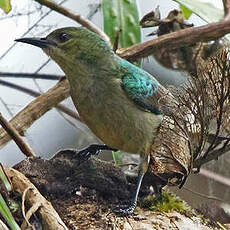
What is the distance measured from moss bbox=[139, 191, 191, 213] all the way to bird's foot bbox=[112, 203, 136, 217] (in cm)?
8

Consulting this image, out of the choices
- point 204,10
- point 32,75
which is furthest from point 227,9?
point 32,75

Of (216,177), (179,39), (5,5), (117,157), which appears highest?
(5,5)

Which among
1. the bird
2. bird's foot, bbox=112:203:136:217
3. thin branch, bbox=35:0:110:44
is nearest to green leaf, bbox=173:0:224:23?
thin branch, bbox=35:0:110:44

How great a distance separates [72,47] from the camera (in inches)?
70.3

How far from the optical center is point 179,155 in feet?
5.32

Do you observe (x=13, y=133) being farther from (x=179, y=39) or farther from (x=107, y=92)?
(x=179, y=39)

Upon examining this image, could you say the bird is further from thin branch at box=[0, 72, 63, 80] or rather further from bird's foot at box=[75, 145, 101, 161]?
thin branch at box=[0, 72, 63, 80]

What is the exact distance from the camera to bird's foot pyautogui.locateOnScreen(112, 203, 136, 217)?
153 cm

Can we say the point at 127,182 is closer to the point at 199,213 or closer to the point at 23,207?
the point at 199,213

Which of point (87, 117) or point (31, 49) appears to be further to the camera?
point (31, 49)

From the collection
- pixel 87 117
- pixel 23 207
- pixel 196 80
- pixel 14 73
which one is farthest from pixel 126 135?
pixel 14 73

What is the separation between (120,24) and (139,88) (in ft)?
1.82

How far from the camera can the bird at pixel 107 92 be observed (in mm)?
1690

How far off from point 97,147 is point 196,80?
1.33 ft
